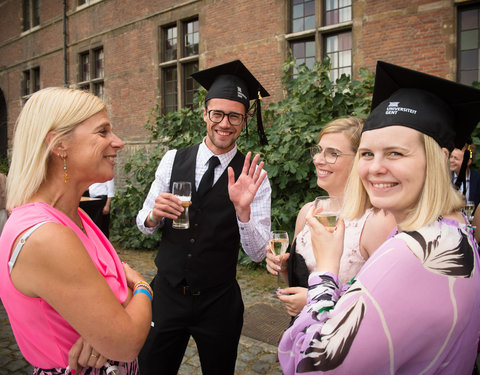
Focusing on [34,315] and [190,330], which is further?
[190,330]

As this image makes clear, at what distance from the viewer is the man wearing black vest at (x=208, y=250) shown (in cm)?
216

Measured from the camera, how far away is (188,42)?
9930 mm

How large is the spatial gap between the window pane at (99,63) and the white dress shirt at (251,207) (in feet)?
36.0

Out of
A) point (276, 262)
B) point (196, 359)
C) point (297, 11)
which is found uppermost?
point (297, 11)

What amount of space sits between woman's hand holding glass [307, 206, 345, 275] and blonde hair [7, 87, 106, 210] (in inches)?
40.8

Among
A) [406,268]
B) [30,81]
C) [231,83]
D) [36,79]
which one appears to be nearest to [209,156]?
[231,83]

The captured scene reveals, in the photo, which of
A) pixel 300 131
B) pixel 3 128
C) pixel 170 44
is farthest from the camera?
pixel 3 128

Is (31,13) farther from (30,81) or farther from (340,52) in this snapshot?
(340,52)

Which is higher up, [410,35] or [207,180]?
[410,35]

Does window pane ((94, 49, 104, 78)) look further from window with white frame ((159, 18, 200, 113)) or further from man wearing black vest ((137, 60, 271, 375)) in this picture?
man wearing black vest ((137, 60, 271, 375))

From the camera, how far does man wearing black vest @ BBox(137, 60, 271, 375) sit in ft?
7.07

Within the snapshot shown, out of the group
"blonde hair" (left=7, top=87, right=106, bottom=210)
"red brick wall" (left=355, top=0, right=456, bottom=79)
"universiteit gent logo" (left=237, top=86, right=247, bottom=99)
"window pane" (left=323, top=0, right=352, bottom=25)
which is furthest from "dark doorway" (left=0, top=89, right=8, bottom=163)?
"blonde hair" (left=7, top=87, right=106, bottom=210)

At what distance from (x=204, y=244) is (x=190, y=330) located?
55cm

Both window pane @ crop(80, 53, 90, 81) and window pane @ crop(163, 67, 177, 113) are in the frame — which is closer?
window pane @ crop(163, 67, 177, 113)
